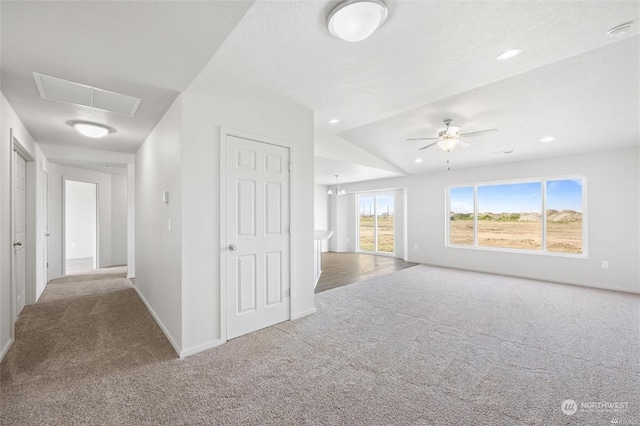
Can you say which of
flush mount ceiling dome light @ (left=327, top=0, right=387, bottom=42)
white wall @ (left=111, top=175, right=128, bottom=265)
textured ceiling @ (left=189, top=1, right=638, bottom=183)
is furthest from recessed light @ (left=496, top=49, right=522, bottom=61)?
white wall @ (left=111, top=175, right=128, bottom=265)

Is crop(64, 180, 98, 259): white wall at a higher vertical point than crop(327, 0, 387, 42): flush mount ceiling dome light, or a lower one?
lower

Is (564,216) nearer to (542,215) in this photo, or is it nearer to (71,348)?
(542,215)

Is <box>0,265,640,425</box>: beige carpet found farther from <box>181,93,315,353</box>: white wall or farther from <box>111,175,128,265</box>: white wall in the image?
<box>111,175,128,265</box>: white wall

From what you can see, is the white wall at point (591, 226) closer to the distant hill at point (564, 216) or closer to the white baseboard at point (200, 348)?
the distant hill at point (564, 216)

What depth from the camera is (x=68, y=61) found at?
1982 millimetres

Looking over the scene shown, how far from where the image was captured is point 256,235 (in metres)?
2.89

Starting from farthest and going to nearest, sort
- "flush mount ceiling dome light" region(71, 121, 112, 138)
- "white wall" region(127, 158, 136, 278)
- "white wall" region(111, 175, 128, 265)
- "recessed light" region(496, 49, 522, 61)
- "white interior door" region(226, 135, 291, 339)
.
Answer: "white wall" region(111, 175, 128, 265), "white wall" region(127, 158, 136, 278), "flush mount ceiling dome light" region(71, 121, 112, 138), "white interior door" region(226, 135, 291, 339), "recessed light" region(496, 49, 522, 61)

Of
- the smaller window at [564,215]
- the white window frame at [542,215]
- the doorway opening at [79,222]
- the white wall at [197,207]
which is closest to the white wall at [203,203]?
the white wall at [197,207]

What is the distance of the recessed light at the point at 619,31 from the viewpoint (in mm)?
1990

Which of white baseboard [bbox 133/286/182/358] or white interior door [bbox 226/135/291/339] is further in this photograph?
white interior door [bbox 226/135/291/339]

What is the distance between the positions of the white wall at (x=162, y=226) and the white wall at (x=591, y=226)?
6041 millimetres

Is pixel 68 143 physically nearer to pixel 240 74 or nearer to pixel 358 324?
pixel 240 74

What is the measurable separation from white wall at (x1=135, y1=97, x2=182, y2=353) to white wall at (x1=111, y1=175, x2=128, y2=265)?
337 centimetres

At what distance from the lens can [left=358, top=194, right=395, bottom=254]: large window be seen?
27.5ft
